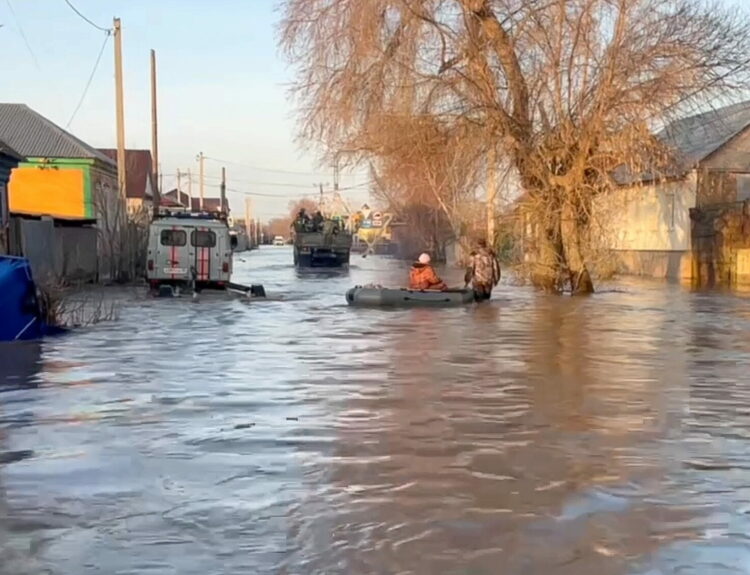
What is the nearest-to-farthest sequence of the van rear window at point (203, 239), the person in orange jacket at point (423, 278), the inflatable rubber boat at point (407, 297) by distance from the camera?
the inflatable rubber boat at point (407, 297) → the person in orange jacket at point (423, 278) → the van rear window at point (203, 239)

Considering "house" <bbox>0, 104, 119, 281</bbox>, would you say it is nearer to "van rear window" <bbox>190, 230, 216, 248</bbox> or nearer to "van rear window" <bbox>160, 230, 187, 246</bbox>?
"van rear window" <bbox>160, 230, 187, 246</bbox>

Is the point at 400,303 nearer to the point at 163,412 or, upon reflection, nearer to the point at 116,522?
the point at 163,412

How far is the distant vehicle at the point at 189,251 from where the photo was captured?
27266mm

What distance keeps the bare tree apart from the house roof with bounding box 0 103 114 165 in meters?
22.3

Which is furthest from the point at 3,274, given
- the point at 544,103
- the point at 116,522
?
the point at 544,103

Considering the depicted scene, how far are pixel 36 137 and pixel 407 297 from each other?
3109 centimetres

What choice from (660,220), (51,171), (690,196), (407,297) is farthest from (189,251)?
(660,220)

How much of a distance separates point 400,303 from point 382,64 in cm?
748

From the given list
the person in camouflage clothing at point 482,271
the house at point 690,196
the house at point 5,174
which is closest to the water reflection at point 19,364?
the house at point 5,174

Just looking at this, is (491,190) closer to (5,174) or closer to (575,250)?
(575,250)

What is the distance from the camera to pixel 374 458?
7906 mm

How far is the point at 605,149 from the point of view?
2633 centimetres

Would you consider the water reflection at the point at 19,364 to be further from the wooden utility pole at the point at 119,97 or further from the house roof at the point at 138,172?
the house roof at the point at 138,172

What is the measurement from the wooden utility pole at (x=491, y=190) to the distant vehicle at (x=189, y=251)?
24.5 ft
